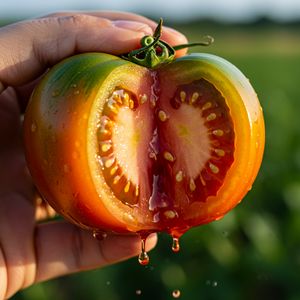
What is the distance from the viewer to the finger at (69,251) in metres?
2.22

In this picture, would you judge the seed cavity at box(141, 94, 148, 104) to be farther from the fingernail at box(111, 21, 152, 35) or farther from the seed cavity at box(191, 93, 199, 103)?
the fingernail at box(111, 21, 152, 35)

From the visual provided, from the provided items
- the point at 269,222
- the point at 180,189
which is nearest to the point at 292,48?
the point at 269,222

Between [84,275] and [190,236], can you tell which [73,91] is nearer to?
[190,236]

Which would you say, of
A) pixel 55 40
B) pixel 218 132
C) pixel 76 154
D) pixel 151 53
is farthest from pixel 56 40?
pixel 218 132

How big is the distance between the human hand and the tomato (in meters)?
0.26

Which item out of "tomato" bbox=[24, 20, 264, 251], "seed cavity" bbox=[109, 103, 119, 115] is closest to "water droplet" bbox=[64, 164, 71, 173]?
"tomato" bbox=[24, 20, 264, 251]

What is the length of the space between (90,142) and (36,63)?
700 millimetres

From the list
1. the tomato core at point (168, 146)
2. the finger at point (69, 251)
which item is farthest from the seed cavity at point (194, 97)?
the finger at point (69, 251)

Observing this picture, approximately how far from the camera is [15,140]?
93.6 inches

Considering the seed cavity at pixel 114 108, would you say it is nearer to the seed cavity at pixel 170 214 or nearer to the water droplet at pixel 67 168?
the water droplet at pixel 67 168

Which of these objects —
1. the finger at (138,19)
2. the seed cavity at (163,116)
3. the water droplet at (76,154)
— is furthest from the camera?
the finger at (138,19)

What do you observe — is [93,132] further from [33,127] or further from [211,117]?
[211,117]

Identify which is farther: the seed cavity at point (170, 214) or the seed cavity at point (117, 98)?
the seed cavity at point (170, 214)

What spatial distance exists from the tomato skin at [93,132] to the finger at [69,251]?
2.25 feet
